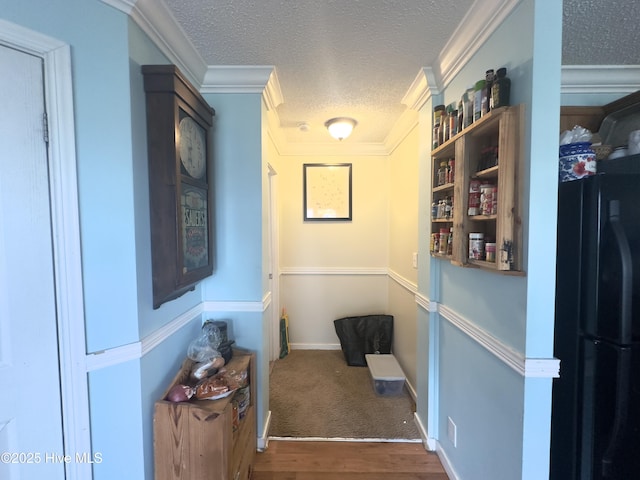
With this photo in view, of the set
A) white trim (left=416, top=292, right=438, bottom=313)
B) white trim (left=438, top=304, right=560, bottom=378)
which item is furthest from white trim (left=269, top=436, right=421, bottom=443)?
white trim (left=438, top=304, right=560, bottom=378)

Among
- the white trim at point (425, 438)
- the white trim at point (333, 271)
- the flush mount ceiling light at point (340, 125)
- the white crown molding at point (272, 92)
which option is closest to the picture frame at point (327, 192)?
the white trim at point (333, 271)

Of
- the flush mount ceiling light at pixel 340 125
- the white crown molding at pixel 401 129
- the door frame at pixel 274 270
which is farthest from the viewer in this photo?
the door frame at pixel 274 270

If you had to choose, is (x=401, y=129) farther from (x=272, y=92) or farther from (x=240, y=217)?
(x=240, y=217)

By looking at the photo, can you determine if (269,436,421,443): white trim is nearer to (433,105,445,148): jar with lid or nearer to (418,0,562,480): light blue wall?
(418,0,562,480): light blue wall

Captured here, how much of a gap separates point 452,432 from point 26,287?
6.82ft

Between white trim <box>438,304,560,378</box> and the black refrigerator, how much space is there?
0.18 metres

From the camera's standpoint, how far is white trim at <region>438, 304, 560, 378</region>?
97cm

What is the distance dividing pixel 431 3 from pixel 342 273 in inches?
97.5

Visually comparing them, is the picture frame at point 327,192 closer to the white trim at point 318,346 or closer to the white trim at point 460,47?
the white trim at point 460,47

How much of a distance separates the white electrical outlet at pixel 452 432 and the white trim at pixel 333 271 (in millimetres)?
1720

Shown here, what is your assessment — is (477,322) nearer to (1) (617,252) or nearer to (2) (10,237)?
(1) (617,252)

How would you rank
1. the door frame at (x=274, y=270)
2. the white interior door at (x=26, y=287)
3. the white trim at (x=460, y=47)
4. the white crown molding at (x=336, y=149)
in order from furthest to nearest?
the white crown molding at (x=336, y=149), the door frame at (x=274, y=270), the white trim at (x=460, y=47), the white interior door at (x=26, y=287)

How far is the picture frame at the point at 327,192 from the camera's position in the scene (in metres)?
3.11

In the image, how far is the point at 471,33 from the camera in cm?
125
